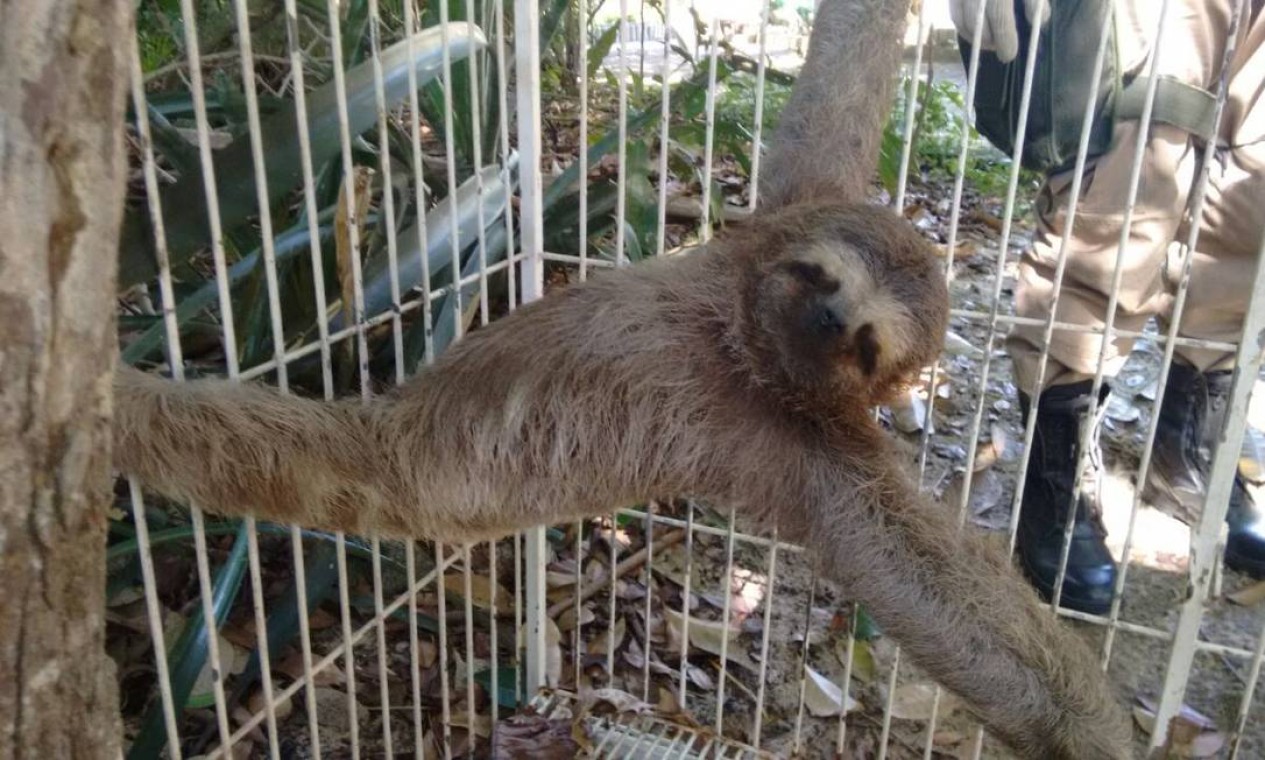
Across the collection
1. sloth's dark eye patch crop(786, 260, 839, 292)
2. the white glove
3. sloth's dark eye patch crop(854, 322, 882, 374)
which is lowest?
sloth's dark eye patch crop(854, 322, 882, 374)

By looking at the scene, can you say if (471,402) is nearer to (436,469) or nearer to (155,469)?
(436,469)

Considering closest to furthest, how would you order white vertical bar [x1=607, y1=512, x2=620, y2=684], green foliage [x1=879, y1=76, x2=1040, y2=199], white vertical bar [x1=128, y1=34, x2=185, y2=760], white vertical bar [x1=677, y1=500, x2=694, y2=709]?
white vertical bar [x1=128, y1=34, x2=185, y2=760]
white vertical bar [x1=677, y1=500, x2=694, y2=709]
white vertical bar [x1=607, y1=512, x2=620, y2=684]
green foliage [x1=879, y1=76, x2=1040, y2=199]

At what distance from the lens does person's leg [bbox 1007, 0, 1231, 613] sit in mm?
2631

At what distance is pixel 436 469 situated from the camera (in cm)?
197

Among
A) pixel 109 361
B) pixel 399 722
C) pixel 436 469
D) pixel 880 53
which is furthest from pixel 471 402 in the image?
pixel 880 53

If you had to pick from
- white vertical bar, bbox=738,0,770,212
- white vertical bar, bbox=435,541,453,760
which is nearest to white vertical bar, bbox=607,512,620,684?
white vertical bar, bbox=435,541,453,760

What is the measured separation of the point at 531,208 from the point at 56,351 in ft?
4.94

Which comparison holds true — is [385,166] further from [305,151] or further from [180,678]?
[180,678]

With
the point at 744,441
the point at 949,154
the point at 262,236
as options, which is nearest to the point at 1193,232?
the point at 744,441

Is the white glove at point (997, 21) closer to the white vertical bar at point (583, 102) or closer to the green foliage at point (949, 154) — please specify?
the white vertical bar at point (583, 102)

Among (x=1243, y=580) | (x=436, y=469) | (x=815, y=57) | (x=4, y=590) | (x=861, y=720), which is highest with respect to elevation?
(x=815, y=57)

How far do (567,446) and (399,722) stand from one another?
116 cm

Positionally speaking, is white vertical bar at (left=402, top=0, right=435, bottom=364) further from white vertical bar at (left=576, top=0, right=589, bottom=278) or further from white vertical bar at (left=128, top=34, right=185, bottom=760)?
white vertical bar at (left=128, top=34, right=185, bottom=760)

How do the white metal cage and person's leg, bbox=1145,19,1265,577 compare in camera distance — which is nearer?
the white metal cage
